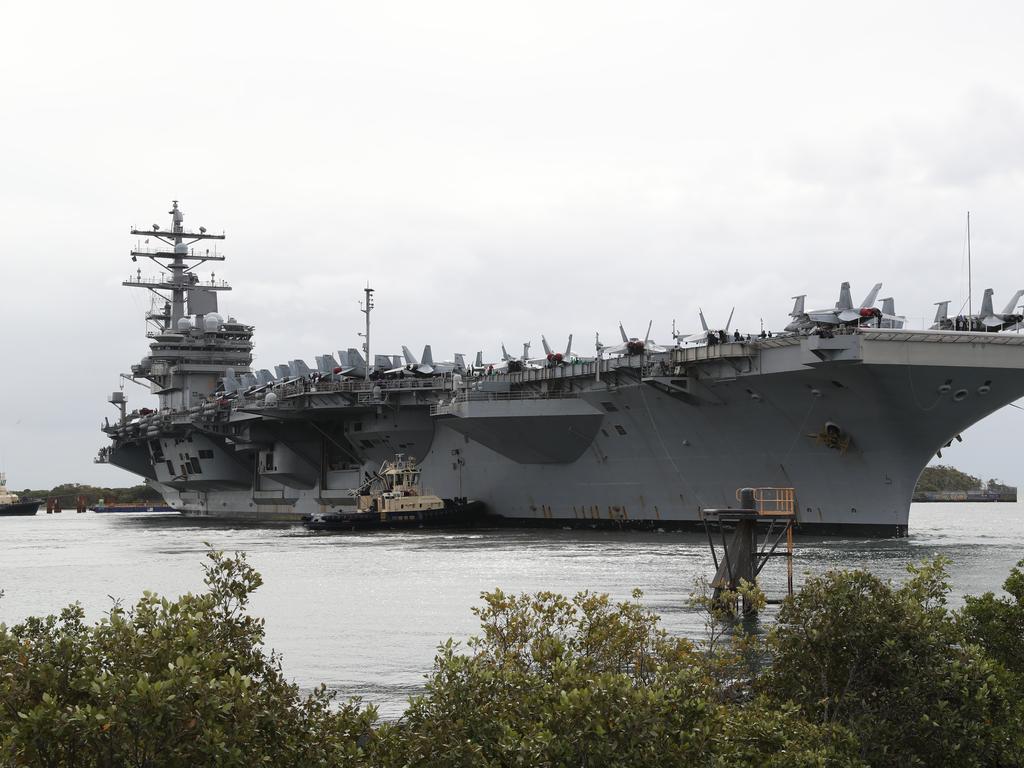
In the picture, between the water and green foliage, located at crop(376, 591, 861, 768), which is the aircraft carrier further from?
green foliage, located at crop(376, 591, 861, 768)

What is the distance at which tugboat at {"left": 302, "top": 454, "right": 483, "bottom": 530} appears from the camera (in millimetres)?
38844

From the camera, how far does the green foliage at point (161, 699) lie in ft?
16.1

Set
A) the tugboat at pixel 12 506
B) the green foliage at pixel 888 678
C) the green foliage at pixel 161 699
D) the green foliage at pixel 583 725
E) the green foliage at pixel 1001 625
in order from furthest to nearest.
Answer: the tugboat at pixel 12 506, the green foliage at pixel 1001 625, the green foliage at pixel 888 678, the green foliage at pixel 583 725, the green foliage at pixel 161 699

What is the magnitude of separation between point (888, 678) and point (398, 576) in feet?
57.3

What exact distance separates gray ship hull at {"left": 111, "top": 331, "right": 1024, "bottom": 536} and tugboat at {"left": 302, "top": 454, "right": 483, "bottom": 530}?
75 cm

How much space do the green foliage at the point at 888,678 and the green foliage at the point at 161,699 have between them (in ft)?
9.35

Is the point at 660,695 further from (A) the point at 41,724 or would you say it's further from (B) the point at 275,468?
(B) the point at 275,468

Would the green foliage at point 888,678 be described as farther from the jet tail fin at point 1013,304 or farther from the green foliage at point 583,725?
the jet tail fin at point 1013,304

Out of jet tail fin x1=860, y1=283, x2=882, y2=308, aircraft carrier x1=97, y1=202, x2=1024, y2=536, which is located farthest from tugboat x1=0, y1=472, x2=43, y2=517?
jet tail fin x1=860, y1=283, x2=882, y2=308

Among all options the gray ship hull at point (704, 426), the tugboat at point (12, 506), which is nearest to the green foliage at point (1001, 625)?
the gray ship hull at point (704, 426)

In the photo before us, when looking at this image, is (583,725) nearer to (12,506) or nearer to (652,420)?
(652,420)

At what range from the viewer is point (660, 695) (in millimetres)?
5727

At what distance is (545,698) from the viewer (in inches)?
232

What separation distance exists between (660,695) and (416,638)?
421 inches
